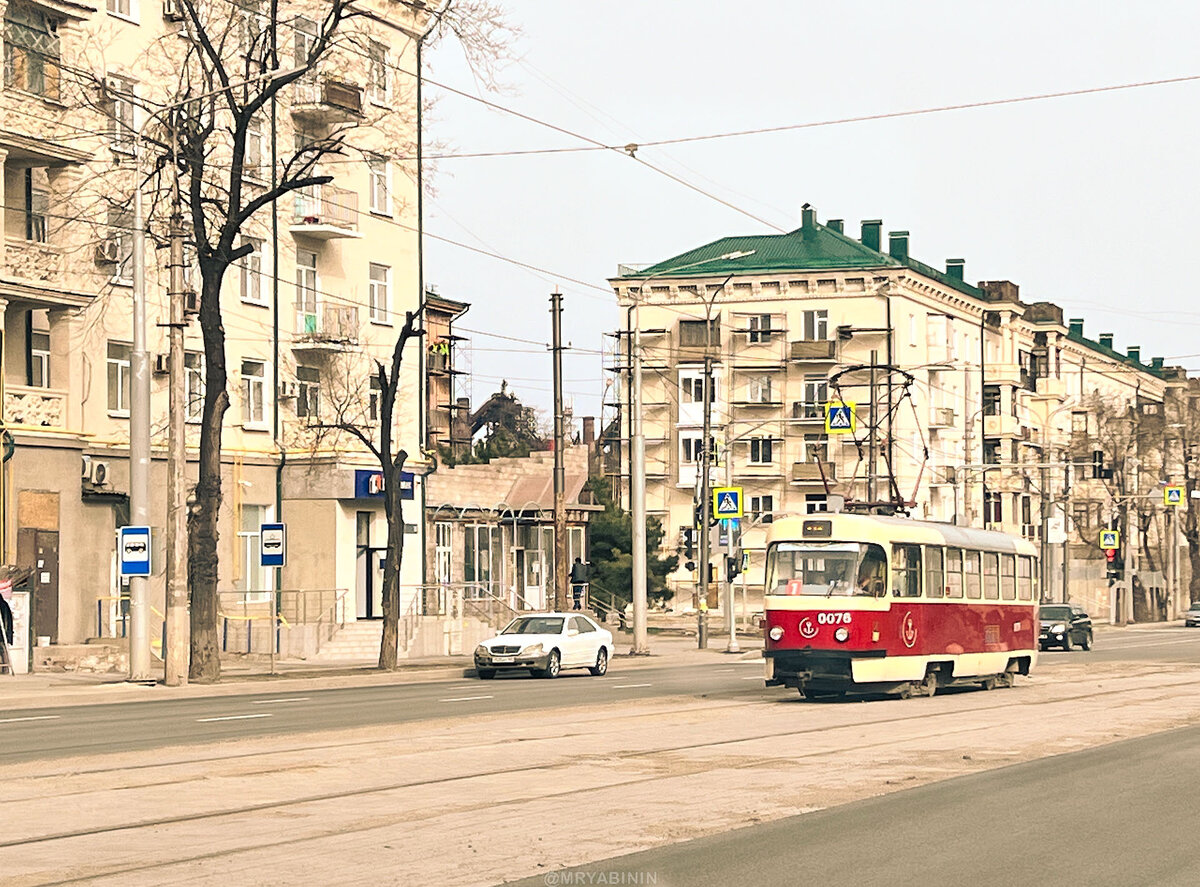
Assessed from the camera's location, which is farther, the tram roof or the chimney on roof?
the chimney on roof

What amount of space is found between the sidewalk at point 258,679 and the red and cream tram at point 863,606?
9.63m

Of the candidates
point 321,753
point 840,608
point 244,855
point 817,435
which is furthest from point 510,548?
point 244,855

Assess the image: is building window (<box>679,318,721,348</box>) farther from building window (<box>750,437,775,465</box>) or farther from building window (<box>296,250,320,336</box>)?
building window (<box>296,250,320,336</box>)

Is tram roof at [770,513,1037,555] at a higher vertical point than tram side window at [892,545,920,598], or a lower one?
higher

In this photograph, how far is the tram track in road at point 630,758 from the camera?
42.4ft

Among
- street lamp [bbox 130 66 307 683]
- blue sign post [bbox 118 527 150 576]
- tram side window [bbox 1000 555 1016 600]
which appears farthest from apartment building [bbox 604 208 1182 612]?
blue sign post [bbox 118 527 150 576]

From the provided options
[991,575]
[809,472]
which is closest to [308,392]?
[991,575]

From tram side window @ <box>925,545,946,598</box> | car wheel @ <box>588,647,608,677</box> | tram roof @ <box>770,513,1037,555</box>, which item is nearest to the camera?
tram roof @ <box>770,513,1037,555</box>

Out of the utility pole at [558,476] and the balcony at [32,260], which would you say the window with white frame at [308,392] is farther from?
the balcony at [32,260]

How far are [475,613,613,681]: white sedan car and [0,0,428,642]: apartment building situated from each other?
30.6 ft

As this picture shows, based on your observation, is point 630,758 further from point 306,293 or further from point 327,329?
point 306,293

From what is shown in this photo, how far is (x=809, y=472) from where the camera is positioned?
8825 cm

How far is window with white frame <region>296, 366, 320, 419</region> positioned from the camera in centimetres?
5097

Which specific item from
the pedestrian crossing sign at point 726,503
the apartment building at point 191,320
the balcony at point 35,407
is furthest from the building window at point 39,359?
the pedestrian crossing sign at point 726,503
